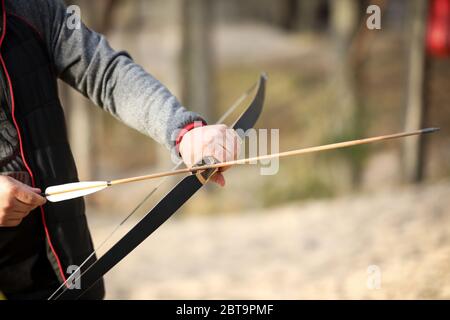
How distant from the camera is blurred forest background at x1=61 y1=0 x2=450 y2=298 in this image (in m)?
3.04

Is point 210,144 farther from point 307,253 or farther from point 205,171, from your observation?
point 307,253

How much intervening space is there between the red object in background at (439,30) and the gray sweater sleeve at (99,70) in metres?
3.09

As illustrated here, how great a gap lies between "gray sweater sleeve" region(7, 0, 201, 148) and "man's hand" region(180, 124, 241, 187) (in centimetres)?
8

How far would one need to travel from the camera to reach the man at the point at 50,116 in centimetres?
122

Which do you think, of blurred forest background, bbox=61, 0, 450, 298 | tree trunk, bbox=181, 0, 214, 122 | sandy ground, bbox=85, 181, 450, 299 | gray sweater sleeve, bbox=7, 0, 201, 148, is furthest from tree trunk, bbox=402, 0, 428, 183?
gray sweater sleeve, bbox=7, 0, 201, 148

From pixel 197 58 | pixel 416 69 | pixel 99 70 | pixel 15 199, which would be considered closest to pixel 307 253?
pixel 416 69

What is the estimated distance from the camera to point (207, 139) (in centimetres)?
113

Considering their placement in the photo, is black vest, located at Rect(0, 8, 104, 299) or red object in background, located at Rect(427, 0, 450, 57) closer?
black vest, located at Rect(0, 8, 104, 299)

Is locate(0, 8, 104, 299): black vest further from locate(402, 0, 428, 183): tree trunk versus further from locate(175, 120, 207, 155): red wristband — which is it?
locate(402, 0, 428, 183): tree trunk

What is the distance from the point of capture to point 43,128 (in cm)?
125

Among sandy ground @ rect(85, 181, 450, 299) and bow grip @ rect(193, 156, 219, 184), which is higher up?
bow grip @ rect(193, 156, 219, 184)

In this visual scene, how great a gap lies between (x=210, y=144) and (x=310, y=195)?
3.55 metres

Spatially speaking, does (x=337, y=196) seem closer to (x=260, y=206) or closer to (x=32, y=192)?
(x=260, y=206)

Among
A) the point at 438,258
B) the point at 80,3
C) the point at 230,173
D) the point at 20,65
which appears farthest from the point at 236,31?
the point at 20,65
